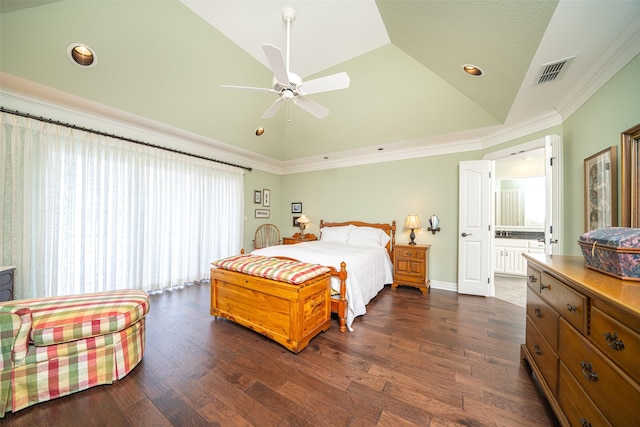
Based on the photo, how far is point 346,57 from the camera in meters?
3.04

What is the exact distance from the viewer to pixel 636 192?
Answer: 1501mm

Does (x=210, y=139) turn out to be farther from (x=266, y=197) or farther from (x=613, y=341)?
(x=613, y=341)

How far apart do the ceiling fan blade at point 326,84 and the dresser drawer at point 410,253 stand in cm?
292

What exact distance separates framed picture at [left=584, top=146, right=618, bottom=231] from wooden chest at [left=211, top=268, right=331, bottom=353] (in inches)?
96.7

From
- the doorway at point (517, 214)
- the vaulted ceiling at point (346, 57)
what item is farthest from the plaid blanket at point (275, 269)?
the doorway at point (517, 214)

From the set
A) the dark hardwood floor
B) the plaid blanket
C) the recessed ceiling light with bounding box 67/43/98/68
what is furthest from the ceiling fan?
the dark hardwood floor

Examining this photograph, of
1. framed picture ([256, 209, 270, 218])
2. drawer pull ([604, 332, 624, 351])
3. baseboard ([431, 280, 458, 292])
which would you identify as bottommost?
baseboard ([431, 280, 458, 292])

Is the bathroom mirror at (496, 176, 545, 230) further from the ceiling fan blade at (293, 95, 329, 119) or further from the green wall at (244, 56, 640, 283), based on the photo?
the ceiling fan blade at (293, 95, 329, 119)

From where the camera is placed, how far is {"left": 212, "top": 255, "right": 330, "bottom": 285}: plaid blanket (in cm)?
217

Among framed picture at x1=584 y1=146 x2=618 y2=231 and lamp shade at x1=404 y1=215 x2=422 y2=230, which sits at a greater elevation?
framed picture at x1=584 y1=146 x2=618 y2=231

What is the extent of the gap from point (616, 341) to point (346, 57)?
3.49 metres

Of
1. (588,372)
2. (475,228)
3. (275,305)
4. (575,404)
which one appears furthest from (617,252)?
(475,228)

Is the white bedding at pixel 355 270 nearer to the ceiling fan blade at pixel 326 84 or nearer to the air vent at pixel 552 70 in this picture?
the ceiling fan blade at pixel 326 84

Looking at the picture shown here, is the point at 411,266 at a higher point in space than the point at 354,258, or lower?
lower
